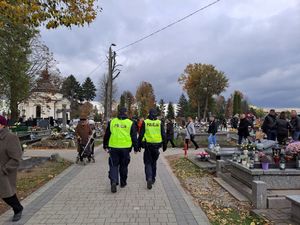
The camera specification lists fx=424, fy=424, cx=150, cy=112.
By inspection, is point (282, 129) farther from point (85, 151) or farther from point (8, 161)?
point (8, 161)

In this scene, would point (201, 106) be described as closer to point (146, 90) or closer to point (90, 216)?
point (146, 90)

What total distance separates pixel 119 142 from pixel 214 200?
2.36m

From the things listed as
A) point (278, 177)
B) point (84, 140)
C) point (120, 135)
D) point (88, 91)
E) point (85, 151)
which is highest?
point (88, 91)

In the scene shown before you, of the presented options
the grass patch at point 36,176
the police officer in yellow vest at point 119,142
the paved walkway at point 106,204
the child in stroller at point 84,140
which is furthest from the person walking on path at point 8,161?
the child in stroller at point 84,140

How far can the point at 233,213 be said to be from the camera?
7430 millimetres

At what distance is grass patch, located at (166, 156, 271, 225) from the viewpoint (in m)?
6.95

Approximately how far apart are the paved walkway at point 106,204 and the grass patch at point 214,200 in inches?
10.0

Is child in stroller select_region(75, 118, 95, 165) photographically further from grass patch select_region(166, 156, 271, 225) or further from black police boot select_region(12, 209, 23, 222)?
black police boot select_region(12, 209, 23, 222)

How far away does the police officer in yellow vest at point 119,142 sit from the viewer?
9219 millimetres

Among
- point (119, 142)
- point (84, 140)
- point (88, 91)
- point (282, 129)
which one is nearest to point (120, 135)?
point (119, 142)

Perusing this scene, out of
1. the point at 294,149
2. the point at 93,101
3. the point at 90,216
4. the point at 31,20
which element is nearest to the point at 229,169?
the point at 294,149

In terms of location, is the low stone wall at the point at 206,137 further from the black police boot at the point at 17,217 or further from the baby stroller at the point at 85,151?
the black police boot at the point at 17,217

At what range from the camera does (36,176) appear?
38.6 ft

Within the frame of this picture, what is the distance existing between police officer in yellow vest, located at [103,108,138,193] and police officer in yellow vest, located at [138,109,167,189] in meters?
0.48
